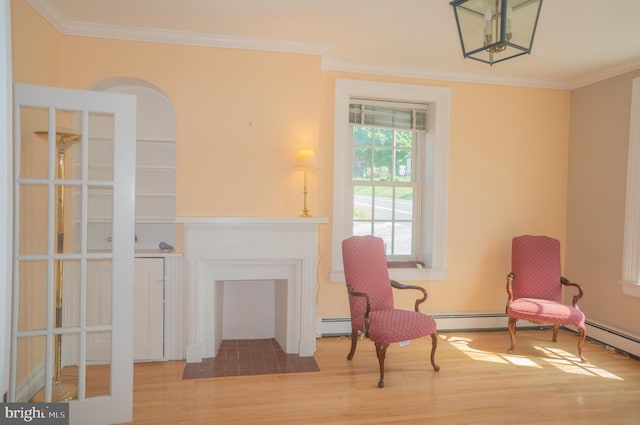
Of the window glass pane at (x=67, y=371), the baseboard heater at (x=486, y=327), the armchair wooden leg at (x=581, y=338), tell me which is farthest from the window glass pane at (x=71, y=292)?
the armchair wooden leg at (x=581, y=338)

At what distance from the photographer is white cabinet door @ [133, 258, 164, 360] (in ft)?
12.3

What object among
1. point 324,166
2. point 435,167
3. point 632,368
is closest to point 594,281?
point 632,368

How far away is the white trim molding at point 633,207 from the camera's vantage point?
4.21m

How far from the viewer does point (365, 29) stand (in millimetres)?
3654

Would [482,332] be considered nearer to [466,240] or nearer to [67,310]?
[466,240]

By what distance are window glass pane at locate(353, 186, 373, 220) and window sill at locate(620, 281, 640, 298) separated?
267cm

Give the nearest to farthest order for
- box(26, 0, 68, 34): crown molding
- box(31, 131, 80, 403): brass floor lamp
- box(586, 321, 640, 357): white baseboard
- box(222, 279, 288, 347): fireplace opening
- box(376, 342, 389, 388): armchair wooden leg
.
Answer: box(31, 131, 80, 403): brass floor lamp, box(26, 0, 68, 34): crown molding, box(376, 342, 389, 388): armchair wooden leg, box(586, 321, 640, 357): white baseboard, box(222, 279, 288, 347): fireplace opening

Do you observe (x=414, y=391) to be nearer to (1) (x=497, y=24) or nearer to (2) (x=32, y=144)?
(1) (x=497, y=24)

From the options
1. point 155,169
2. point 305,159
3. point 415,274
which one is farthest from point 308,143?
point 415,274

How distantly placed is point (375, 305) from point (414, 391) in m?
0.87

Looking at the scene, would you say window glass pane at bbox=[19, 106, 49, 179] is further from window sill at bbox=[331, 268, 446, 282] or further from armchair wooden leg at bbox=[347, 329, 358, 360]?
window sill at bbox=[331, 268, 446, 282]

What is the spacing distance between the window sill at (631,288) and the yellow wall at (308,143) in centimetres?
99

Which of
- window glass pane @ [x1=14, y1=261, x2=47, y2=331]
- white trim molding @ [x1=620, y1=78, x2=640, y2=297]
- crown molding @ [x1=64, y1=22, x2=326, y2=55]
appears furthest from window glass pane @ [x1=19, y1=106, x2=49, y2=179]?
white trim molding @ [x1=620, y1=78, x2=640, y2=297]

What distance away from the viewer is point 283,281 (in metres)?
4.13
